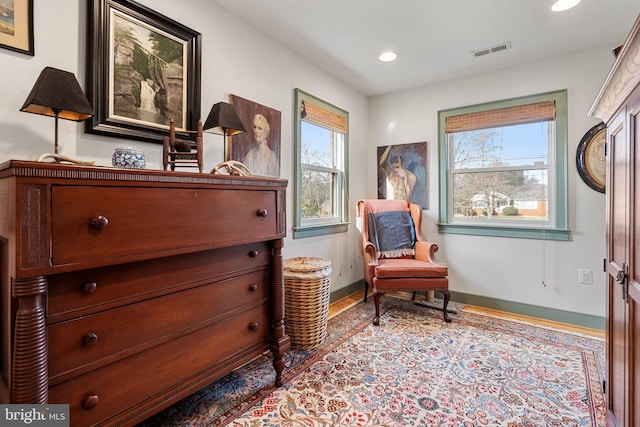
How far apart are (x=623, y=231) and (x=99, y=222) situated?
1.79 meters

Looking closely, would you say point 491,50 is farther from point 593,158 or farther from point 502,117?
point 593,158

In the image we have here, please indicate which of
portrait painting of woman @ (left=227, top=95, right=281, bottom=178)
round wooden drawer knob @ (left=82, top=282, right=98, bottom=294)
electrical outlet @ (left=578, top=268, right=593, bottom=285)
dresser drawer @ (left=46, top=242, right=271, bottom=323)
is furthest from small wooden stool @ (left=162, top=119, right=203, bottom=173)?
electrical outlet @ (left=578, top=268, right=593, bottom=285)

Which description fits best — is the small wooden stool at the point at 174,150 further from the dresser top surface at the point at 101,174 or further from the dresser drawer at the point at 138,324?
the dresser drawer at the point at 138,324

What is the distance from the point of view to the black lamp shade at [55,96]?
3.96ft

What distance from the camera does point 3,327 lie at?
103 cm

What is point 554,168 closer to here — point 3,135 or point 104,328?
point 104,328

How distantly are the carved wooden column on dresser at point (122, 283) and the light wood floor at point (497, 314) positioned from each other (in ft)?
5.64

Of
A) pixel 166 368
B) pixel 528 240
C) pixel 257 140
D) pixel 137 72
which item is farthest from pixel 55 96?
pixel 528 240

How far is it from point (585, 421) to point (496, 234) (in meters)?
1.87

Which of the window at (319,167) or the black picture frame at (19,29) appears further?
the window at (319,167)

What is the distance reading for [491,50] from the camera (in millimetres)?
2752

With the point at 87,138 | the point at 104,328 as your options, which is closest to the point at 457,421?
the point at 104,328

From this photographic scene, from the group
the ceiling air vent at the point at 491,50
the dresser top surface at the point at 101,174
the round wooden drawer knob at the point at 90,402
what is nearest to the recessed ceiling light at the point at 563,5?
the ceiling air vent at the point at 491,50

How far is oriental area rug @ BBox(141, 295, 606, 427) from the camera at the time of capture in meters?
1.56
